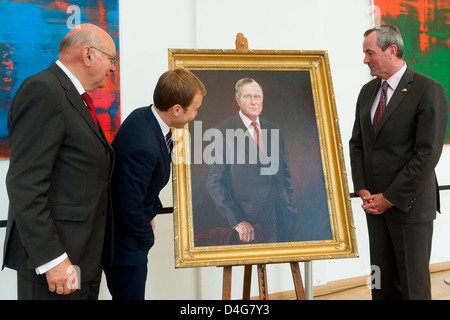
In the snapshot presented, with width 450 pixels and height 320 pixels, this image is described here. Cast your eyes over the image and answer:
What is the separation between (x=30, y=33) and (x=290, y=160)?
75.8 inches

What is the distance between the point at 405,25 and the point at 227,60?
7.92 ft

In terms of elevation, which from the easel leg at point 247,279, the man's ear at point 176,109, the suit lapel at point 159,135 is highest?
the man's ear at point 176,109

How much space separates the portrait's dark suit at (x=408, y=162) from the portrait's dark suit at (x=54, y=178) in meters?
1.64

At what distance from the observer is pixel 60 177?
4.67 ft

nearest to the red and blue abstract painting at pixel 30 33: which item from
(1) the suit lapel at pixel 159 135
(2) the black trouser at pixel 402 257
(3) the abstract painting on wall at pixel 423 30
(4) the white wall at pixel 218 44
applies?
(4) the white wall at pixel 218 44

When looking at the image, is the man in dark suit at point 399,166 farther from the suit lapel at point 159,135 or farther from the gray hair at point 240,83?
the suit lapel at point 159,135

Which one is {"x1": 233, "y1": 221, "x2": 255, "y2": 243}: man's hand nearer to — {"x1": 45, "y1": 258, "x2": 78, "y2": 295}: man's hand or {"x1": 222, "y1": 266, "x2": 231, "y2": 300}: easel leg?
{"x1": 222, "y1": 266, "x2": 231, "y2": 300}: easel leg

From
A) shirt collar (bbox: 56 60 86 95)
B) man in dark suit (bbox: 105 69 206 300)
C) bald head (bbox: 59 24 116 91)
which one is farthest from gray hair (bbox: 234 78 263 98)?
shirt collar (bbox: 56 60 86 95)

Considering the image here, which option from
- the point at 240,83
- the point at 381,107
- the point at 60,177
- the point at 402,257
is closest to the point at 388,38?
the point at 381,107

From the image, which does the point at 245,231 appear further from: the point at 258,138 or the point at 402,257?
the point at 402,257

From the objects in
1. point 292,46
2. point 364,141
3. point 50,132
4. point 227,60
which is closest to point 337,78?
point 292,46

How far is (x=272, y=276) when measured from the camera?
3463mm

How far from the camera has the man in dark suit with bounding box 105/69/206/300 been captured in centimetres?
170

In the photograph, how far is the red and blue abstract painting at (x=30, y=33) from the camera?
2582 mm
